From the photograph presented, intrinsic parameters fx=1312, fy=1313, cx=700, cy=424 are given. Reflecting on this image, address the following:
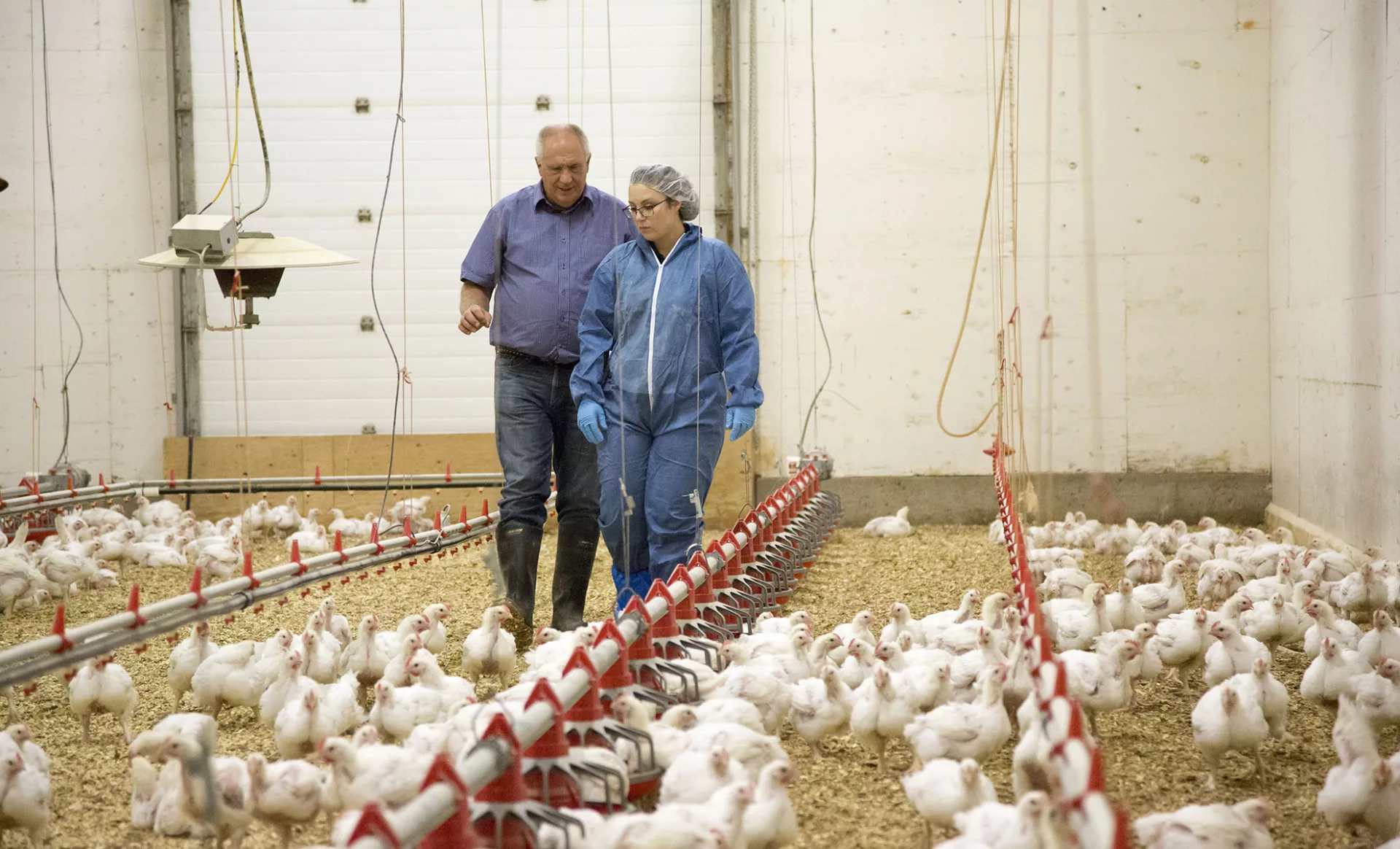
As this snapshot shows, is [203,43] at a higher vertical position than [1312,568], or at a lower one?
higher

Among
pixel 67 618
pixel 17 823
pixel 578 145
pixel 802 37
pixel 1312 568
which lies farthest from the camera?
pixel 802 37

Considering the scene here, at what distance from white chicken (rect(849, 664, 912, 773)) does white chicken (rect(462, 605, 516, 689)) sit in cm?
119

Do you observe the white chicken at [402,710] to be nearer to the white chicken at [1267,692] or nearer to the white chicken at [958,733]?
the white chicken at [958,733]

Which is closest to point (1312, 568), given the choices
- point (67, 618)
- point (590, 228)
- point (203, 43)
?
point (590, 228)

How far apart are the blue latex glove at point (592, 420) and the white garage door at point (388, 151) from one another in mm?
4677

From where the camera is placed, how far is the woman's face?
431cm

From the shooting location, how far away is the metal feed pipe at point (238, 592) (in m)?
2.62

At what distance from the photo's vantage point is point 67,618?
5598mm

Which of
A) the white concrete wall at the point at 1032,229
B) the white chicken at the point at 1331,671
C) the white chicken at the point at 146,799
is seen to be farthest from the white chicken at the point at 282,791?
the white concrete wall at the point at 1032,229

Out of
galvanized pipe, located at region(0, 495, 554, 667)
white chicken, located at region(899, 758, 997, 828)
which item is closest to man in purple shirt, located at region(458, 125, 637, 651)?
galvanized pipe, located at region(0, 495, 554, 667)

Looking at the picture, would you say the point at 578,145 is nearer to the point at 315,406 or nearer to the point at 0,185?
the point at 0,185

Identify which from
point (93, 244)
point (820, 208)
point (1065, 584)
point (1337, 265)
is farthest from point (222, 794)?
point (93, 244)

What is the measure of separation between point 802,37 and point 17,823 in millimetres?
7226

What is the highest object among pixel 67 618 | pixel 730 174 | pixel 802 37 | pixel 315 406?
pixel 802 37
